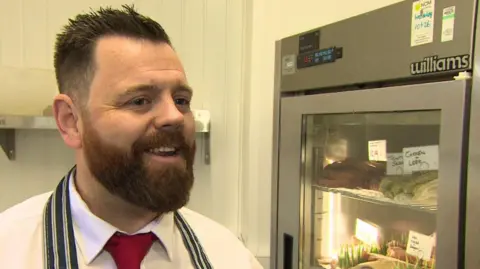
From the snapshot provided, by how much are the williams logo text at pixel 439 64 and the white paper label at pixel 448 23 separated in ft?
0.17

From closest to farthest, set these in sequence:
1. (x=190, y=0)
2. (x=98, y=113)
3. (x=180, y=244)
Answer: (x=98, y=113)
(x=180, y=244)
(x=190, y=0)

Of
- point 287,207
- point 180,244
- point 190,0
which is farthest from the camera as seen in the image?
point 190,0

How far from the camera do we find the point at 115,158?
0.97 metres

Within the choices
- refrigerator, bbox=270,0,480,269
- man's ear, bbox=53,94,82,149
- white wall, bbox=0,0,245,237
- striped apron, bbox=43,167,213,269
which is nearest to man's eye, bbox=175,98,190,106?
man's ear, bbox=53,94,82,149

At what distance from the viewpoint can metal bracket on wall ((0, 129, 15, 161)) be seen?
186 cm

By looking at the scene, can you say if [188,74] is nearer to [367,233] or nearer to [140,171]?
[367,233]

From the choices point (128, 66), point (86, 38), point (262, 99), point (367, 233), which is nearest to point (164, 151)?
point (128, 66)

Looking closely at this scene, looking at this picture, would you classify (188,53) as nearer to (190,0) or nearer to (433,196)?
(190,0)

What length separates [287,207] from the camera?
1620 millimetres

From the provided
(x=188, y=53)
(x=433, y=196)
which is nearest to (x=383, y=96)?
(x=433, y=196)

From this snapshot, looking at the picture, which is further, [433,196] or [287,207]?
[287,207]

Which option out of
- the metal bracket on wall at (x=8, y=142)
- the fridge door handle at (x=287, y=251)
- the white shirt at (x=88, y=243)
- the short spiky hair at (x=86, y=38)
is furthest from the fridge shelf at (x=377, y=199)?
the metal bracket on wall at (x=8, y=142)

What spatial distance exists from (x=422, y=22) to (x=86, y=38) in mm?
848

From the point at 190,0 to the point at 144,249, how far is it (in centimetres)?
148
